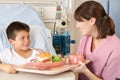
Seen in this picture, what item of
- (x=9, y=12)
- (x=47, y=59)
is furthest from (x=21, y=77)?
(x=9, y=12)

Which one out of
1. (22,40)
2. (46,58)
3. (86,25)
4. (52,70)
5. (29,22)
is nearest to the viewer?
(52,70)

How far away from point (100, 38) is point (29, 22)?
2.95 ft

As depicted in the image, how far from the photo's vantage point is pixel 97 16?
6.26 feet

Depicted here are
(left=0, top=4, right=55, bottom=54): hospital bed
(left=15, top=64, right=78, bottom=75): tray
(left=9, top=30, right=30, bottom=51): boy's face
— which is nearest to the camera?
(left=15, top=64, right=78, bottom=75): tray

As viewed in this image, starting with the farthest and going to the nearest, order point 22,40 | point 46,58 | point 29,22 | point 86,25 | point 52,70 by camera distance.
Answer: point 29,22 → point 22,40 → point 86,25 → point 46,58 → point 52,70

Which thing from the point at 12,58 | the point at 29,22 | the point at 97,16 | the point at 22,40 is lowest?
the point at 12,58

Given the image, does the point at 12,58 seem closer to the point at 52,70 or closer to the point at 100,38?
the point at 52,70

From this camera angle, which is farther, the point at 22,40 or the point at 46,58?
the point at 22,40

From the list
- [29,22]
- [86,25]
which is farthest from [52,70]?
[29,22]

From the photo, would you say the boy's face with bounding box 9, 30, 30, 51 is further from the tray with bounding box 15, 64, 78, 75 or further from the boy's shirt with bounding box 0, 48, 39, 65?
the tray with bounding box 15, 64, 78, 75

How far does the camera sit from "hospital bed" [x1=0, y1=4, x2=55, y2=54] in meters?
2.39

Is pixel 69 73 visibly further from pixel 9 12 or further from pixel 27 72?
pixel 9 12

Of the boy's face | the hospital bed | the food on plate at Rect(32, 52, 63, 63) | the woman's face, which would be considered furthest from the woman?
the hospital bed

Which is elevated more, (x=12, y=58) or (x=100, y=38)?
(x=100, y=38)
